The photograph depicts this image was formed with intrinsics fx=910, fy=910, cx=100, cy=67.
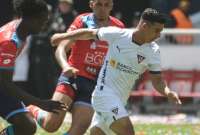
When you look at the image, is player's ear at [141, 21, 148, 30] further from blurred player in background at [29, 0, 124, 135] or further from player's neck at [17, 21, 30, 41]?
player's neck at [17, 21, 30, 41]

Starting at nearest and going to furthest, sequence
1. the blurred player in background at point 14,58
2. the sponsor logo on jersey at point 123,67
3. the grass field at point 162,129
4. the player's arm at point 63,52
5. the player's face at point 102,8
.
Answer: the blurred player in background at point 14,58 < the sponsor logo on jersey at point 123,67 < the player's arm at point 63,52 < the player's face at point 102,8 < the grass field at point 162,129

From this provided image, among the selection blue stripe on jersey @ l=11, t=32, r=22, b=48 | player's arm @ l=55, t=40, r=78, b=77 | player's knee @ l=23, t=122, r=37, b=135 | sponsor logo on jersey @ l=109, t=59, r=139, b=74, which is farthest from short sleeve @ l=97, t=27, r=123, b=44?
player's knee @ l=23, t=122, r=37, b=135

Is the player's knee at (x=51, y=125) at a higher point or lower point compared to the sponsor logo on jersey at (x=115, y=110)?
lower

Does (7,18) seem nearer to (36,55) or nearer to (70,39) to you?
(36,55)

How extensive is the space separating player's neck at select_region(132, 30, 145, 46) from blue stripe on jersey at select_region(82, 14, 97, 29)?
39.6 inches

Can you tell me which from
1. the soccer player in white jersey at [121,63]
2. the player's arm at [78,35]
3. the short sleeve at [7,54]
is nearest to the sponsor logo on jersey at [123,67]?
the soccer player in white jersey at [121,63]

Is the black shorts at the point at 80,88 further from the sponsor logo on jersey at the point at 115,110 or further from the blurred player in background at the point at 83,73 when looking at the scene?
the sponsor logo on jersey at the point at 115,110

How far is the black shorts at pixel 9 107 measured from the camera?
8766 millimetres

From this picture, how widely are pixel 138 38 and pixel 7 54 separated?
1561mm

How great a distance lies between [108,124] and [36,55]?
9110 millimetres

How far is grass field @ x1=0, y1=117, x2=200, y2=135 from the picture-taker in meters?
13.9

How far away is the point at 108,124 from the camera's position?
936cm

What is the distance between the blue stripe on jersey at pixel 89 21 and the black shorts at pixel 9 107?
1860 mm

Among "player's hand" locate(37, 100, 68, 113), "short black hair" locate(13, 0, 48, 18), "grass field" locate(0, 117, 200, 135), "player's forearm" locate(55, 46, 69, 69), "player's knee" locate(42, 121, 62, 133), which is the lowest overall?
"grass field" locate(0, 117, 200, 135)
